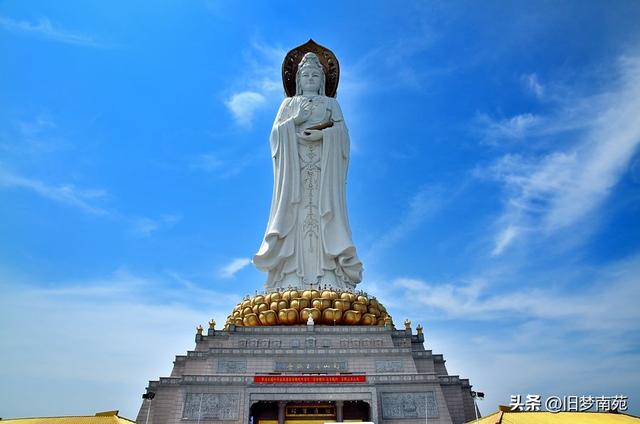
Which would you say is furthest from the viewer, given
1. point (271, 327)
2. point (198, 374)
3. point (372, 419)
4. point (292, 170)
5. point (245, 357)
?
point (292, 170)

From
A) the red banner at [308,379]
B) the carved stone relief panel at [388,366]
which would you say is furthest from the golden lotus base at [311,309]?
the red banner at [308,379]

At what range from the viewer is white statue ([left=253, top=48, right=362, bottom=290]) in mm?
18734

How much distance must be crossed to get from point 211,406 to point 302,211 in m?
8.44

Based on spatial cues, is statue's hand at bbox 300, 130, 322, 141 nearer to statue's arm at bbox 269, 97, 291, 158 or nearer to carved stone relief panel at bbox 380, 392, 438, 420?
statue's arm at bbox 269, 97, 291, 158

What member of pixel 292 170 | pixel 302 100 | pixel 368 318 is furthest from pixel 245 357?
pixel 302 100

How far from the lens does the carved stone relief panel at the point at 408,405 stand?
512 inches

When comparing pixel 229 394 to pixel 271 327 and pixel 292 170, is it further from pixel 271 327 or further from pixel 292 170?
pixel 292 170

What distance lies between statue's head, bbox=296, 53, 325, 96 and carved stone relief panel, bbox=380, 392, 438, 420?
41.9 ft

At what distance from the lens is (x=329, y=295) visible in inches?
640

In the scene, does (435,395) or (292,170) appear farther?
(292,170)

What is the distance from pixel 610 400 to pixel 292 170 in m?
12.5

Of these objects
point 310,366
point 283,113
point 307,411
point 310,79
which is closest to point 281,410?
point 307,411

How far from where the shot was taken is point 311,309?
15.9 meters

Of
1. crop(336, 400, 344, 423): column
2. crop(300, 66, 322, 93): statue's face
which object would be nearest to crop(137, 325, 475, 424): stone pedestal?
crop(336, 400, 344, 423): column
